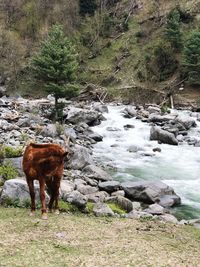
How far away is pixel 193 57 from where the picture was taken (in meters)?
50.5

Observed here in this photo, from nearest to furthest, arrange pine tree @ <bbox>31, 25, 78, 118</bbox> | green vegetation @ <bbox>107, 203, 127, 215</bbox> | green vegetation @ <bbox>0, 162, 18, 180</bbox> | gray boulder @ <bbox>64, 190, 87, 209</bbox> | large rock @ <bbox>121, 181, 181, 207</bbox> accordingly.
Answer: gray boulder @ <bbox>64, 190, 87, 209</bbox> < green vegetation @ <bbox>107, 203, 127, 215</bbox> < green vegetation @ <bbox>0, 162, 18, 180</bbox> < large rock @ <bbox>121, 181, 181, 207</bbox> < pine tree @ <bbox>31, 25, 78, 118</bbox>

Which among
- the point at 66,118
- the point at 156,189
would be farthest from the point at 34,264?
the point at 66,118

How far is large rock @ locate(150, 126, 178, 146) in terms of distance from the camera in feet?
105

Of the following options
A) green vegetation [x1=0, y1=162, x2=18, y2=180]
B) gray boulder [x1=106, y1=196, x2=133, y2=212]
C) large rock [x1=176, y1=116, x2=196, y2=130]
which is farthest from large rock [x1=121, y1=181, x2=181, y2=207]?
large rock [x1=176, y1=116, x2=196, y2=130]

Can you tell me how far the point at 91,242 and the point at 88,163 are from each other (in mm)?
13451

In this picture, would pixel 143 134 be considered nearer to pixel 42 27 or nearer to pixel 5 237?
pixel 5 237

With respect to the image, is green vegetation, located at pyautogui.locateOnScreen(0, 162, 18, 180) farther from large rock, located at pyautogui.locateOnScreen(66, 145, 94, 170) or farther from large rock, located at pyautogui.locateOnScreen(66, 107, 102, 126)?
large rock, located at pyautogui.locateOnScreen(66, 107, 102, 126)

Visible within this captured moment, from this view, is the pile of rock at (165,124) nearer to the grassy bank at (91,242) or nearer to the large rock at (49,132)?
the large rock at (49,132)

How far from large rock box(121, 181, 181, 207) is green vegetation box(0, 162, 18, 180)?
549 cm

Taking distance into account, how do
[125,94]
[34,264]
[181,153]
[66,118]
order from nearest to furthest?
[34,264] < [181,153] < [66,118] < [125,94]

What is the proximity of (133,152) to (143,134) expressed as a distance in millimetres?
5628

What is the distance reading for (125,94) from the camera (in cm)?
5512

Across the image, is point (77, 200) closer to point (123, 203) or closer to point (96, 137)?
point (123, 203)

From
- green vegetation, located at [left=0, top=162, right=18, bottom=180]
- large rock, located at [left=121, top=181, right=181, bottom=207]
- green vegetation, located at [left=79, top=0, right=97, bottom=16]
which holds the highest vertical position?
green vegetation, located at [left=79, top=0, right=97, bottom=16]
